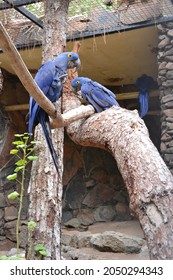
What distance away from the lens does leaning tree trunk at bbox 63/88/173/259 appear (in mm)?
1137

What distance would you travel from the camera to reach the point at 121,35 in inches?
134

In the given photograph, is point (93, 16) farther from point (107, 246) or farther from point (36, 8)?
point (107, 246)

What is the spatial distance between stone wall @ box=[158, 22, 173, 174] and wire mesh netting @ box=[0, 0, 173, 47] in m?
0.12

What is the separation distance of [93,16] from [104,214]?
2.56 metres

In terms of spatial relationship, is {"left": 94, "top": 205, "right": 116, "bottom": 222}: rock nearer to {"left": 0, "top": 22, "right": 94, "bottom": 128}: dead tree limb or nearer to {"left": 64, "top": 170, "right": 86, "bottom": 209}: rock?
{"left": 64, "top": 170, "right": 86, "bottom": 209}: rock

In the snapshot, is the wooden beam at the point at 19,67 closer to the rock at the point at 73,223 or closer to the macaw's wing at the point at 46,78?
the macaw's wing at the point at 46,78

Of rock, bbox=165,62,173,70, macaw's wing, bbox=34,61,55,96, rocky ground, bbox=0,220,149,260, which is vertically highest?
rock, bbox=165,62,173,70

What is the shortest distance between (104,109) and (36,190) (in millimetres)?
642

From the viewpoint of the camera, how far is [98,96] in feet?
7.82

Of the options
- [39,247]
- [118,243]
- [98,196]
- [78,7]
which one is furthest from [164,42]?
[98,196]

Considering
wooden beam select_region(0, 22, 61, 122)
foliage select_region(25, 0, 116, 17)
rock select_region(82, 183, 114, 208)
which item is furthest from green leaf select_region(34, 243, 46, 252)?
rock select_region(82, 183, 114, 208)

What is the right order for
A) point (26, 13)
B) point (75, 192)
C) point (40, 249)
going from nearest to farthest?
point (40, 249) < point (26, 13) < point (75, 192)

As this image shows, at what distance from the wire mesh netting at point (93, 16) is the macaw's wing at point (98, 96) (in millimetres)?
684
